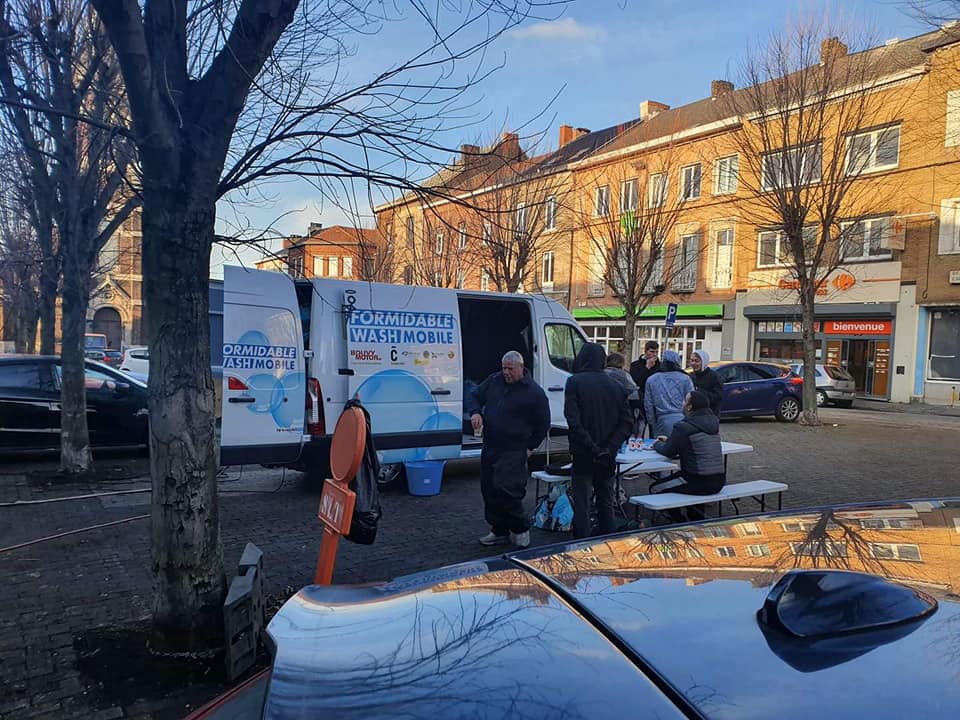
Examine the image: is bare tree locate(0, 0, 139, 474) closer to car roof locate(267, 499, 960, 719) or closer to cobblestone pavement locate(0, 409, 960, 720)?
cobblestone pavement locate(0, 409, 960, 720)

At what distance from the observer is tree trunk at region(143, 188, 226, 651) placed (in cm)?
377

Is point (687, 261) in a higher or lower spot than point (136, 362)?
higher

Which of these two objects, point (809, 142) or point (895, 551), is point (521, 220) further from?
point (895, 551)

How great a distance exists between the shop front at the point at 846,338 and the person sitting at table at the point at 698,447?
19.8m

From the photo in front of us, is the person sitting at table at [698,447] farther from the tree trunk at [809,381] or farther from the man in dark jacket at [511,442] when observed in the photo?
the tree trunk at [809,381]

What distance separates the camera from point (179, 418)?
3.77 meters

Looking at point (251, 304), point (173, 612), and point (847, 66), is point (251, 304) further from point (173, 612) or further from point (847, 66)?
point (847, 66)

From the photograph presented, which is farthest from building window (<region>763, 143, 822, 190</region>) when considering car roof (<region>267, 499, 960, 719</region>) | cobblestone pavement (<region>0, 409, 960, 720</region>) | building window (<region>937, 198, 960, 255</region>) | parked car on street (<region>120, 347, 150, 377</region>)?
parked car on street (<region>120, 347, 150, 377</region>)

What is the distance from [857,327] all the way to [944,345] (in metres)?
3.03

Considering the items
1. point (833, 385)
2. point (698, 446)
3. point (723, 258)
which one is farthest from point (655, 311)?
point (698, 446)

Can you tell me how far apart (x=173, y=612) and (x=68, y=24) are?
24.6ft

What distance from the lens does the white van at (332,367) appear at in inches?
282

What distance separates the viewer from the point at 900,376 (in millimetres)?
24250

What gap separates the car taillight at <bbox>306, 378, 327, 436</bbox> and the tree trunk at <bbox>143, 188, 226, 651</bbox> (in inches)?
144
